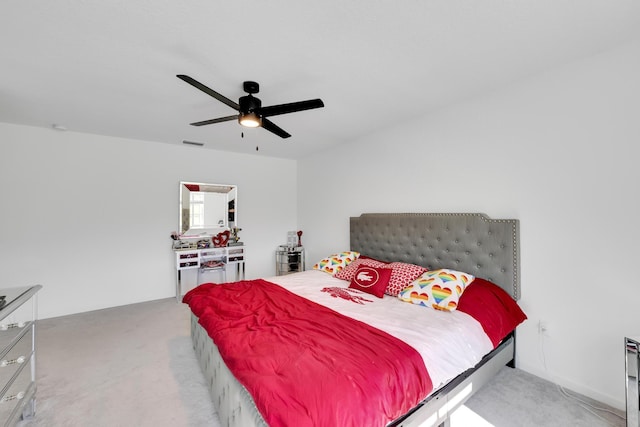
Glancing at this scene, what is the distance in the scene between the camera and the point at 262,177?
5.00 meters

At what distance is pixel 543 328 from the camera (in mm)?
2143

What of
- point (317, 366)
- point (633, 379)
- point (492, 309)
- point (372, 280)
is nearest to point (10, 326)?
point (317, 366)

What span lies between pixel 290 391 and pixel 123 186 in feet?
13.2

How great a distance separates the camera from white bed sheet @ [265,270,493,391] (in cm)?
156

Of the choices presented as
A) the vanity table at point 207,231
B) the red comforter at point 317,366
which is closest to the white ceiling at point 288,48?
the vanity table at point 207,231

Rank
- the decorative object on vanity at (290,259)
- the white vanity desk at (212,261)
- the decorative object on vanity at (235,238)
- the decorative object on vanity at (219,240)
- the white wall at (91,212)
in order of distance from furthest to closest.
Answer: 1. the decorative object on vanity at (290,259)
2. the decorative object on vanity at (235,238)
3. the decorative object on vanity at (219,240)
4. the white vanity desk at (212,261)
5. the white wall at (91,212)

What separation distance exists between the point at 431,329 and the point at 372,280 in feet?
2.89

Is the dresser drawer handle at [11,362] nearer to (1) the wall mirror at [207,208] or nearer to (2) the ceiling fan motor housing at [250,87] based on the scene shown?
(2) the ceiling fan motor housing at [250,87]

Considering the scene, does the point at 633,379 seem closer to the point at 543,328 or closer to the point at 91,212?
the point at 543,328

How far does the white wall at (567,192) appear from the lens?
1.79m

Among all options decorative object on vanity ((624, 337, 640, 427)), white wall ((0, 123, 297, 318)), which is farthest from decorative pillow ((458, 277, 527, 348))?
white wall ((0, 123, 297, 318))

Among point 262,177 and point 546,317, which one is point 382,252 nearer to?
point 546,317

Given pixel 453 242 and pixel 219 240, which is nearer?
pixel 453 242

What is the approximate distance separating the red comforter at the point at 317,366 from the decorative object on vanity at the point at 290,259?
8.95 ft
